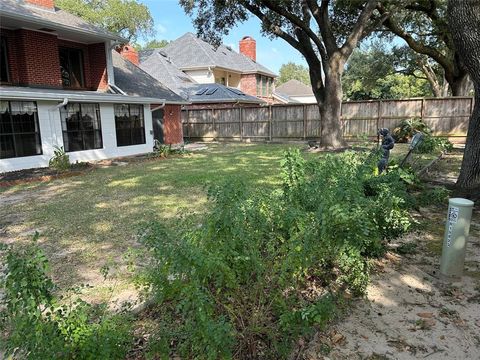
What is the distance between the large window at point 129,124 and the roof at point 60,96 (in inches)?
18.9

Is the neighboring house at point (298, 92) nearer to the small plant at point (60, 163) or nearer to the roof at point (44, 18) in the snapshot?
the roof at point (44, 18)

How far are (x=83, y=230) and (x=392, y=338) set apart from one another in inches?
181

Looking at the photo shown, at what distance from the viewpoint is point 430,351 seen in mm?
2662

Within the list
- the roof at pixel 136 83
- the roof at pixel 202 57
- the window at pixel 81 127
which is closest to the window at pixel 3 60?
the window at pixel 81 127

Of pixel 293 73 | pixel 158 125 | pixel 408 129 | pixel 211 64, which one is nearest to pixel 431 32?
pixel 408 129

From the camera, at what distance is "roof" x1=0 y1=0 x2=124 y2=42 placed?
11.0 metres

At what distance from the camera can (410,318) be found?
3076mm

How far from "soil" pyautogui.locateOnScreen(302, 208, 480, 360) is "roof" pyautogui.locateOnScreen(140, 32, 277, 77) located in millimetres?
26581

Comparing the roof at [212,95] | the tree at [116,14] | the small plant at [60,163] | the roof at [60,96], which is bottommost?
the small plant at [60,163]

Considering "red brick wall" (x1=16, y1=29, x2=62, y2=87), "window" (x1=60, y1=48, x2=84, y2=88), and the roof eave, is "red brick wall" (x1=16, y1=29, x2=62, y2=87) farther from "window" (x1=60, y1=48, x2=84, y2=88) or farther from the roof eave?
"window" (x1=60, y1=48, x2=84, y2=88)

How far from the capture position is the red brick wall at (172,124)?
18.7 metres

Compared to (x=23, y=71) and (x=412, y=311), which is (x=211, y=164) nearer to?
(x=23, y=71)

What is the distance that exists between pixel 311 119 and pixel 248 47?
18524 millimetres

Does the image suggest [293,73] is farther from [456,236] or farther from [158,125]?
[456,236]
